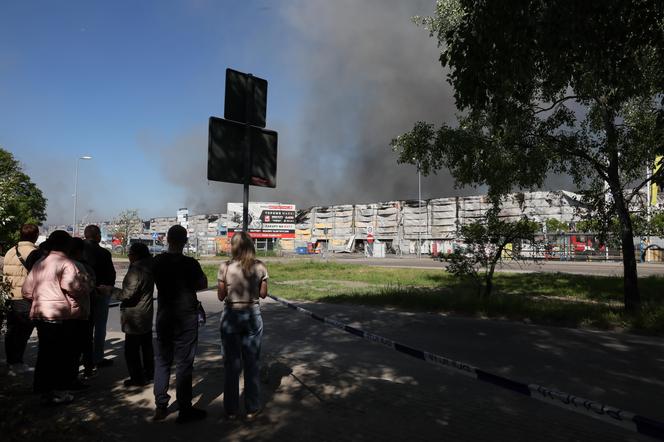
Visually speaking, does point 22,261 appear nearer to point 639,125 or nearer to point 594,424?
point 594,424

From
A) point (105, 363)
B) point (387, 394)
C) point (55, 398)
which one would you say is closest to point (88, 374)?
point (105, 363)

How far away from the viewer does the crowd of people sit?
13.5 feet

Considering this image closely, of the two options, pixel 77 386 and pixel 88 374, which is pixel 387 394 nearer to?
pixel 77 386

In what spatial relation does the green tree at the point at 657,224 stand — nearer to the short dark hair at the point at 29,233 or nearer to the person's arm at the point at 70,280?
the person's arm at the point at 70,280

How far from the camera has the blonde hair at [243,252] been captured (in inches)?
165

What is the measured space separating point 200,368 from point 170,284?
1901 mm

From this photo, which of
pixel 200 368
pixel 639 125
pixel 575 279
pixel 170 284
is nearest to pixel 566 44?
pixel 170 284

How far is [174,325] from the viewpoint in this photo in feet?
13.5

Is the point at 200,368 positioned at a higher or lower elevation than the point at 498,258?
lower

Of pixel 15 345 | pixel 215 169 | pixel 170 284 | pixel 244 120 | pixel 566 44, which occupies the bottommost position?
pixel 15 345

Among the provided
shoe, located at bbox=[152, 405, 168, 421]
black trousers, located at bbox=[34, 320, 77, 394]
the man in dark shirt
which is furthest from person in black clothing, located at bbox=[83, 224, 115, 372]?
shoe, located at bbox=[152, 405, 168, 421]

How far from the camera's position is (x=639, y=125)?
1012cm

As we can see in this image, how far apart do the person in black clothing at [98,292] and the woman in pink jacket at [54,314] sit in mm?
778

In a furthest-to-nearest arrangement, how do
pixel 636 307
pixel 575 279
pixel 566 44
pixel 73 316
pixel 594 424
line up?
pixel 575 279
pixel 636 307
pixel 566 44
pixel 73 316
pixel 594 424
